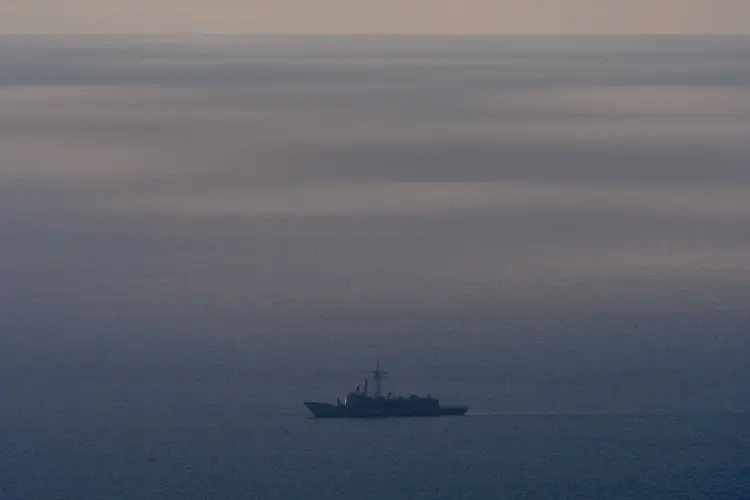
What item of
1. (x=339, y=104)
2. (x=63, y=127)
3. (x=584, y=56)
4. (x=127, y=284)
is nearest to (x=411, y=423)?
(x=127, y=284)

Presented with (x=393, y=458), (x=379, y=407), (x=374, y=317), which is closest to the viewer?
(x=393, y=458)

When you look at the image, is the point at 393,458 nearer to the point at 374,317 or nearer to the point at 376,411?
the point at 376,411

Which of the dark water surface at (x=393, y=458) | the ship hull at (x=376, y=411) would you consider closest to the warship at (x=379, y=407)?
the ship hull at (x=376, y=411)

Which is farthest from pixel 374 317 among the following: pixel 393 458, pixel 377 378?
pixel 393 458

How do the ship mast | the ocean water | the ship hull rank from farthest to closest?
the ship mast
the ship hull
the ocean water

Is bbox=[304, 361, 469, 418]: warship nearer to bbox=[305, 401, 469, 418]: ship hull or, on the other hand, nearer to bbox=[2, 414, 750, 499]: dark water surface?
bbox=[305, 401, 469, 418]: ship hull

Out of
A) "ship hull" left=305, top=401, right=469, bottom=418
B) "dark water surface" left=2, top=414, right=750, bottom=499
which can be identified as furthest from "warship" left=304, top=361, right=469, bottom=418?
"dark water surface" left=2, top=414, right=750, bottom=499
